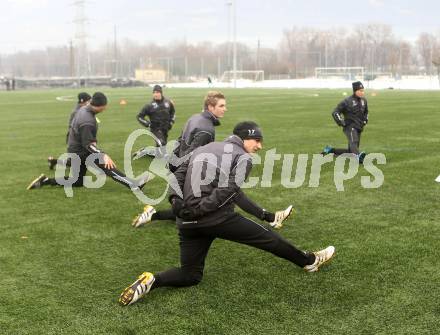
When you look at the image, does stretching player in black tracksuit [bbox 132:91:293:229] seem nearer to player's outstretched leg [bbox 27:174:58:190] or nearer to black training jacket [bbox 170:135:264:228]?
black training jacket [bbox 170:135:264:228]

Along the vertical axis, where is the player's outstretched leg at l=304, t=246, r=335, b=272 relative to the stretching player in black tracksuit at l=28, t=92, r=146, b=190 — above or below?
below

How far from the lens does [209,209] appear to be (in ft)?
16.8

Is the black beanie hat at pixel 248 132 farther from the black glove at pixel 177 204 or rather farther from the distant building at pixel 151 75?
the distant building at pixel 151 75

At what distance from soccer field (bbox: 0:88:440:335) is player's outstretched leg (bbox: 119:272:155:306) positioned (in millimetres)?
80

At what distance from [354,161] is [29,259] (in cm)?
829

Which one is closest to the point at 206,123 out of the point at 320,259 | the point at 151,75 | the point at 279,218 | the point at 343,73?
the point at 279,218

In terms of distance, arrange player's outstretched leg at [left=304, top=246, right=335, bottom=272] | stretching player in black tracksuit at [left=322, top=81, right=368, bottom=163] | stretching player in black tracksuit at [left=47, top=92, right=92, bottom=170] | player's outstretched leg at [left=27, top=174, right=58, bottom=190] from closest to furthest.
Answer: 1. player's outstretched leg at [left=304, top=246, right=335, bottom=272]
2. player's outstretched leg at [left=27, top=174, right=58, bottom=190]
3. stretching player in black tracksuit at [left=47, top=92, right=92, bottom=170]
4. stretching player in black tracksuit at [left=322, top=81, right=368, bottom=163]

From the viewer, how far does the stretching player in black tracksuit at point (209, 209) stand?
5.10 meters

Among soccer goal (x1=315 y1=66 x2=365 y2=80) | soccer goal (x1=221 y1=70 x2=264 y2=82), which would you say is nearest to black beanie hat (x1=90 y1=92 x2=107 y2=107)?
soccer goal (x1=315 y1=66 x2=365 y2=80)

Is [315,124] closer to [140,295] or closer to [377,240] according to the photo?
[377,240]

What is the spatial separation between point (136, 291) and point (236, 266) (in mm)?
1430

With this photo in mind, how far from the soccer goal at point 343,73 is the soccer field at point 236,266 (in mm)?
70055

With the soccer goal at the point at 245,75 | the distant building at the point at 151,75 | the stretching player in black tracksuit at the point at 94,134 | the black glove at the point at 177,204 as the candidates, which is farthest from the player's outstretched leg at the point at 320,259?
the distant building at the point at 151,75

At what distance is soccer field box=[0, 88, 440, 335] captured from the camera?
4922 millimetres
